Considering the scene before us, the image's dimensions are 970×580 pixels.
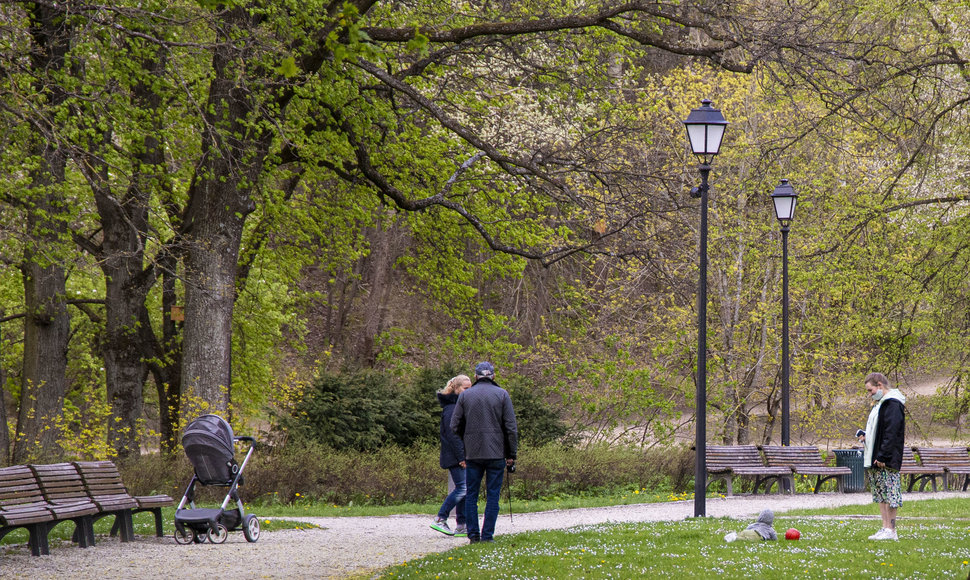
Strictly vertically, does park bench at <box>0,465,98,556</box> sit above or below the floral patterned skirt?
below

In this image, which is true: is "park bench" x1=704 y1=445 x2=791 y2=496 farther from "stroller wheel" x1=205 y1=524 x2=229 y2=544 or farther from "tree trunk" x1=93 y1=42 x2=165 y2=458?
"tree trunk" x1=93 y1=42 x2=165 y2=458

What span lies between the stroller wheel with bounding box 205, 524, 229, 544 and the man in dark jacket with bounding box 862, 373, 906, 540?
687 centimetres

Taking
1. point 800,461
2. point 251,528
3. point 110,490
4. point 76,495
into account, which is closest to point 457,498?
point 251,528

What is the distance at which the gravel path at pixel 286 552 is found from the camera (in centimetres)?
879

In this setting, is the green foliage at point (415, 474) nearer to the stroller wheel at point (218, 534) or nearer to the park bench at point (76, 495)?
the stroller wheel at point (218, 534)

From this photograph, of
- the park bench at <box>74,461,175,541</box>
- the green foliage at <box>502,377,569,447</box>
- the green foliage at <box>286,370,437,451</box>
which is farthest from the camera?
the green foliage at <box>502,377,569,447</box>

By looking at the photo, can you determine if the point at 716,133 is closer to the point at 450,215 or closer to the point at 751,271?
the point at 450,215

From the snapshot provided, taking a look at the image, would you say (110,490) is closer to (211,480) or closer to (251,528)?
(211,480)

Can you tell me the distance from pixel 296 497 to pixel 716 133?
8.78m

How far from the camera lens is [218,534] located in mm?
10883

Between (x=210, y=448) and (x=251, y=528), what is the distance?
1.01 m

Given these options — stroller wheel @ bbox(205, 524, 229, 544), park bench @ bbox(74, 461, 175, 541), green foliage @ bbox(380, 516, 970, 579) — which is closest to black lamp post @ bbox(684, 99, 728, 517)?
green foliage @ bbox(380, 516, 970, 579)

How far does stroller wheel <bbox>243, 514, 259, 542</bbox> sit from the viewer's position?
10.8 m

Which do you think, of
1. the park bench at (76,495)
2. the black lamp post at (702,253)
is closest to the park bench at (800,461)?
the black lamp post at (702,253)
